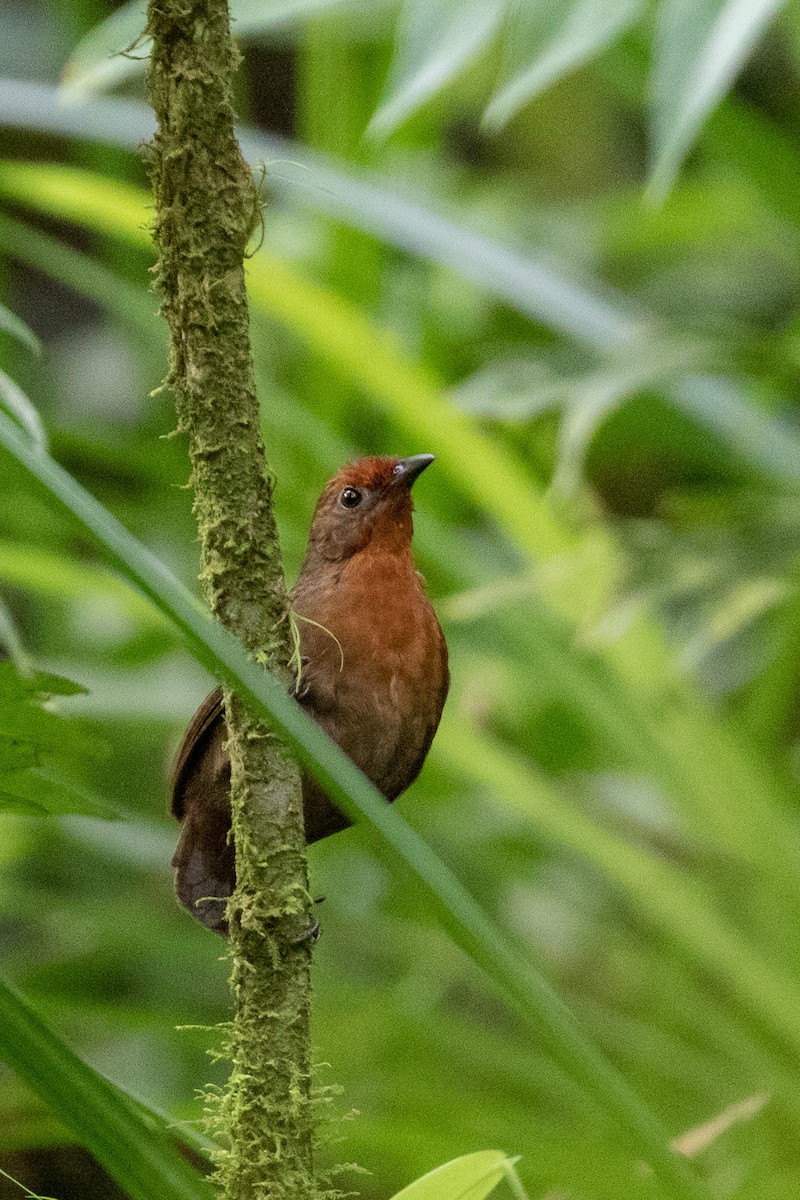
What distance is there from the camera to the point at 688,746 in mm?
3160

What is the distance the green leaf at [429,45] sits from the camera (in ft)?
6.91

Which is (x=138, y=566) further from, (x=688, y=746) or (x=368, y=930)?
(x=368, y=930)

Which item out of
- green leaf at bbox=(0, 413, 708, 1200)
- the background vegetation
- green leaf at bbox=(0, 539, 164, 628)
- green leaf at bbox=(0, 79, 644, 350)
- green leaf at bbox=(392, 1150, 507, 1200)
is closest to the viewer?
green leaf at bbox=(0, 413, 708, 1200)

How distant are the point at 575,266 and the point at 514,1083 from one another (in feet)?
10.2

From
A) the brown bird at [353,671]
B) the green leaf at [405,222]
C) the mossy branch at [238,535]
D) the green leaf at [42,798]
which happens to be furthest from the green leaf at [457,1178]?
the green leaf at [405,222]

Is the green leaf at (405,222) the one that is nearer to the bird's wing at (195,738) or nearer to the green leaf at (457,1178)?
the bird's wing at (195,738)

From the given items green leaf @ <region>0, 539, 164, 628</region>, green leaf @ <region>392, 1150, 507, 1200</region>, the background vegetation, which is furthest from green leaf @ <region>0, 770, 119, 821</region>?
green leaf @ <region>0, 539, 164, 628</region>

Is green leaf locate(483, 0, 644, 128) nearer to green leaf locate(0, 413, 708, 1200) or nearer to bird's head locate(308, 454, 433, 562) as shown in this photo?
bird's head locate(308, 454, 433, 562)

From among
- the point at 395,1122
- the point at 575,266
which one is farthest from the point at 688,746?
the point at 575,266

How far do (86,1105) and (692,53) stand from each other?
1851 mm

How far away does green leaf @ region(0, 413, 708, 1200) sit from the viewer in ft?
3.04

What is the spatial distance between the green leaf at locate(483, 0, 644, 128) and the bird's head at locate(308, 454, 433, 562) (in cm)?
54

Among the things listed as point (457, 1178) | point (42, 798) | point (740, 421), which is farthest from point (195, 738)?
point (740, 421)

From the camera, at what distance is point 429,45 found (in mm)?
2166
